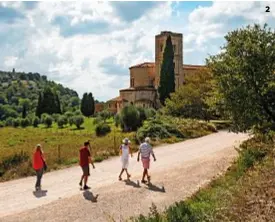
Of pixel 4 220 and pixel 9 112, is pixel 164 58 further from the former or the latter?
pixel 9 112

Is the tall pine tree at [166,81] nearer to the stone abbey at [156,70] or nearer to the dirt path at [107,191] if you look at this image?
the stone abbey at [156,70]

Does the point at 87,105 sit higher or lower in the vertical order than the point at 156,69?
lower

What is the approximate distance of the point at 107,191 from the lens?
14.3 m

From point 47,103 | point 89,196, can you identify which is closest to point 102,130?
point 89,196

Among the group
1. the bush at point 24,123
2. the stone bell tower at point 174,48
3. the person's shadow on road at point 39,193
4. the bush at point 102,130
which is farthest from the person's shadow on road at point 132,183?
the bush at point 24,123

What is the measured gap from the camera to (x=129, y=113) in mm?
38938

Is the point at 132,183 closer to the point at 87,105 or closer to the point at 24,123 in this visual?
the point at 24,123

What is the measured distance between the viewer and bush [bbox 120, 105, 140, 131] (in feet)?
128

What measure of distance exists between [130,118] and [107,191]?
2500 centimetres

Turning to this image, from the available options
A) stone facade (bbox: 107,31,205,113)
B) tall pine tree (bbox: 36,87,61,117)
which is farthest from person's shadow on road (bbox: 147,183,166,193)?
tall pine tree (bbox: 36,87,61,117)

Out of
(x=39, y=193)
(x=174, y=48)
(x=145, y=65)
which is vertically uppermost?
(x=174, y=48)

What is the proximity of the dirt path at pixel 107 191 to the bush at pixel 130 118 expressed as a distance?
1740 centimetres

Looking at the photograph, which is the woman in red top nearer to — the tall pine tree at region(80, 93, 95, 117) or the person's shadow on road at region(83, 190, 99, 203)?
the person's shadow on road at region(83, 190, 99, 203)

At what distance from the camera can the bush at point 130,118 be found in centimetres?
3906
